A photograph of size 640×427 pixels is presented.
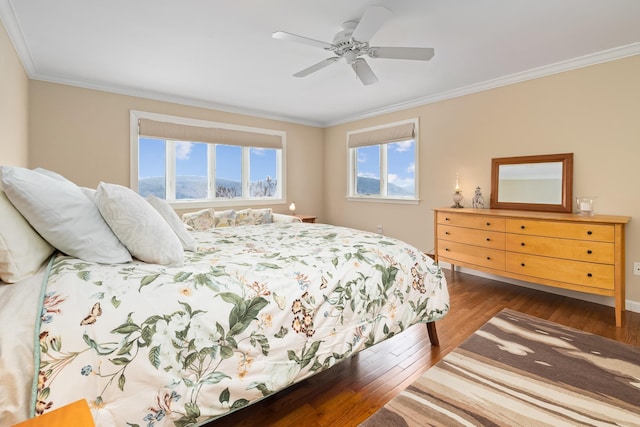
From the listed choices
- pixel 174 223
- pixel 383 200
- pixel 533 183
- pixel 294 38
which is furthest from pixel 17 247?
pixel 383 200

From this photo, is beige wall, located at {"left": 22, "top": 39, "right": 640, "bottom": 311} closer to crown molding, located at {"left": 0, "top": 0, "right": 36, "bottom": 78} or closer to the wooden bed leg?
crown molding, located at {"left": 0, "top": 0, "right": 36, "bottom": 78}

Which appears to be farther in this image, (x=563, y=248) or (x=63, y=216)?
(x=563, y=248)

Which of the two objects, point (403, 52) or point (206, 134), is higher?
point (403, 52)

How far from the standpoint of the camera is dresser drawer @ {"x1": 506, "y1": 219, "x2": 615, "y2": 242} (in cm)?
264

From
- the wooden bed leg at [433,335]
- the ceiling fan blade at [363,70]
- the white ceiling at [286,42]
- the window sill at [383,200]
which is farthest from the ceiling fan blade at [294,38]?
the window sill at [383,200]

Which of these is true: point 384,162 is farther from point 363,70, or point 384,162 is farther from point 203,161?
point 203,161

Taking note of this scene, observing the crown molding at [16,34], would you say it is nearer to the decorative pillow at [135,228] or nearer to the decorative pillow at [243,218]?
the decorative pillow at [135,228]

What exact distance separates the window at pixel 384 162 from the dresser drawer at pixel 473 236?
96 centimetres

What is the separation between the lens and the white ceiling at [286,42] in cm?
224

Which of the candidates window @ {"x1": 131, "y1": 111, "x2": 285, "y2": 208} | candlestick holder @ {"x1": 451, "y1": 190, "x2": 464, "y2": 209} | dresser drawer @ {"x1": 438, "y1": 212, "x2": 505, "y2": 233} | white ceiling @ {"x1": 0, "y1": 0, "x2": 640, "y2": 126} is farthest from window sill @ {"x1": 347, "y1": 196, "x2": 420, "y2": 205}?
white ceiling @ {"x1": 0, "y1": 0, "x2": 640, "y2": 126}

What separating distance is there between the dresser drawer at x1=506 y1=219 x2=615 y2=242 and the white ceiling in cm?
163

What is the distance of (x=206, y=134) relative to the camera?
4.65m

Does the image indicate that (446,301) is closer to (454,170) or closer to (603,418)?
(603,418)

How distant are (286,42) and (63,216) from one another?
2278 mm
